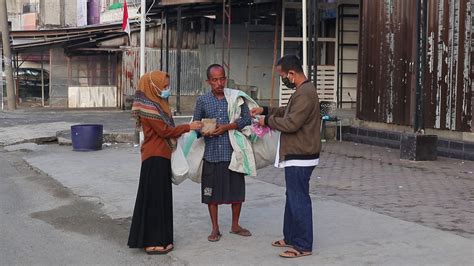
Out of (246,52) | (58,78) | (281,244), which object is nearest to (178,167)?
(281,244)

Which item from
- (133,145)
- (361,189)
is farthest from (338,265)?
(133,145)

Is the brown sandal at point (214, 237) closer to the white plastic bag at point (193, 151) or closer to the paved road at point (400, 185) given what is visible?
the white plastic bag at point (193, 151)

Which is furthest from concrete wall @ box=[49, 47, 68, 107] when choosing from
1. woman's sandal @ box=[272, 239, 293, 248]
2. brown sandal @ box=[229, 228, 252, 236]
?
woman's sandal @ box=[272, 239, 293, 248]

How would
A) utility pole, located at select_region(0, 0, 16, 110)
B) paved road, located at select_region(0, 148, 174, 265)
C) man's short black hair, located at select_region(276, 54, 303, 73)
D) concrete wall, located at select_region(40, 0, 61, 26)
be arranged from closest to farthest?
man's short black hair, located at select_region(276, 54, 303, 73) < paved road, located at select_region(0, 148, 174, 265) < utility pole, located at select_region(0, 0, 16, 110) < concrete wall, located at select_region(40, 0, 61, 26)

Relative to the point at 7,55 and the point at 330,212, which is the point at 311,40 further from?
the point at 7,55

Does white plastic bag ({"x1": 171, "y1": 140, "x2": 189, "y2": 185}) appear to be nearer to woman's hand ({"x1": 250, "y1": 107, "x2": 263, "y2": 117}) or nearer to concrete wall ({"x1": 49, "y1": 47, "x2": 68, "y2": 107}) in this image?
woman's hand ({"x1": 250, "y1": 107, "x2": 263, "y2": 117})

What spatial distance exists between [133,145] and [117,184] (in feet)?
18.7

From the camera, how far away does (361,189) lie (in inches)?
378

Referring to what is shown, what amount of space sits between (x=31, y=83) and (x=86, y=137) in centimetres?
2037

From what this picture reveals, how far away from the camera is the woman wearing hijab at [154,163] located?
6027 mm

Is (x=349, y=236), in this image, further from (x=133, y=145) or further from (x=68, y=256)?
(x=133, y=145)

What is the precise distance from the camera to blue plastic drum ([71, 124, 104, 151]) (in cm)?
1505

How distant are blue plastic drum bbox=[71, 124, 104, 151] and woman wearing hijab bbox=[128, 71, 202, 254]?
917 centimetres

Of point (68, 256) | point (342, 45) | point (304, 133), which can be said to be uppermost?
point (342, 45)
